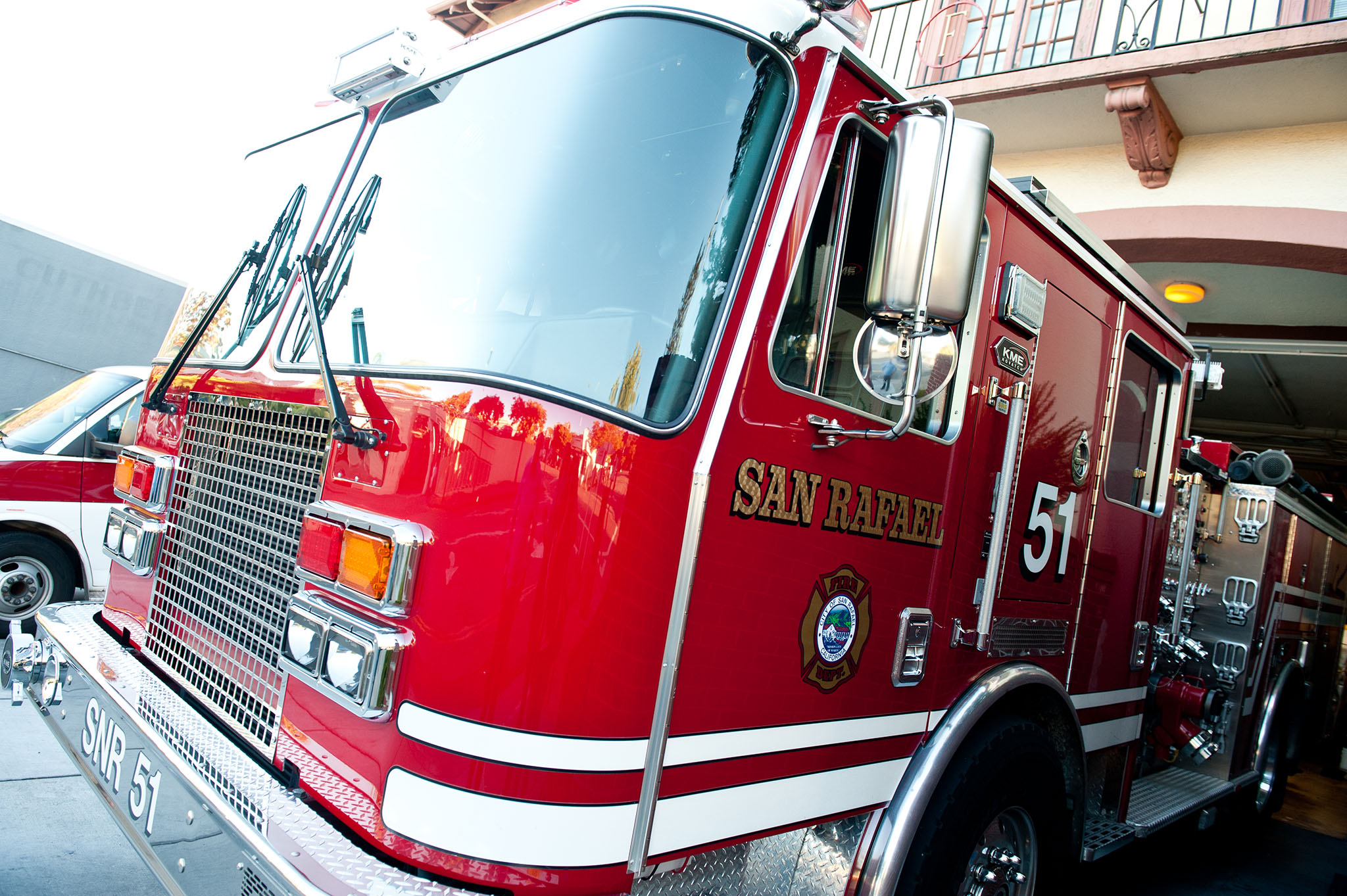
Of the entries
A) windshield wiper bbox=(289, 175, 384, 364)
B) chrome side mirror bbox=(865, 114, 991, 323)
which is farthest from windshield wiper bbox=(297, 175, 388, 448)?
chrome side mirror bbox=(865, 114, 991, 323)

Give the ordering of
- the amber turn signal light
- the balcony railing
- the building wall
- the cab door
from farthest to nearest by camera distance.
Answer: the building wall
the balcony railing
the cab door
the amber turn signal light

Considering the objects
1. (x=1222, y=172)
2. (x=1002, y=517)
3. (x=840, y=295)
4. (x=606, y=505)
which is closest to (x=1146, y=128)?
(x=1222, y=172)

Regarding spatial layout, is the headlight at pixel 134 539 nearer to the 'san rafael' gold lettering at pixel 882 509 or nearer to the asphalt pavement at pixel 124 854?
the asphalt pavement at pixel 124 854

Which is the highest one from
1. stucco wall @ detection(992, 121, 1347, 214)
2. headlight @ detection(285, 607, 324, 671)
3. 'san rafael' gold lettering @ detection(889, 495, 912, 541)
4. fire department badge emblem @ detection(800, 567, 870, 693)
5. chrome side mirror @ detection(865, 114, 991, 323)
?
stucco wall @ detection(992, 121, 1347, 214)

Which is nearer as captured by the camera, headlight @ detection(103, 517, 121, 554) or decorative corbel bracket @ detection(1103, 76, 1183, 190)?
headlight @ detection(103, 517, 121, 554)

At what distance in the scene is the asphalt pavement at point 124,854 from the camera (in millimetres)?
3061

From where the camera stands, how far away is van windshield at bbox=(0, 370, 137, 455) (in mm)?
5965

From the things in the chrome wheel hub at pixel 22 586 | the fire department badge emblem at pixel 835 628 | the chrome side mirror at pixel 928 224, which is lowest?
the chrome wheel hub at pixel 22 586

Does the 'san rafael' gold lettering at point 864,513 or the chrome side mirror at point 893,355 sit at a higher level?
the chrome side mirror at point 893,355

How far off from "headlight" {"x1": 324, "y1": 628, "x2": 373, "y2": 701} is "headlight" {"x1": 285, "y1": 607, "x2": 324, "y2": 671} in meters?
0.04

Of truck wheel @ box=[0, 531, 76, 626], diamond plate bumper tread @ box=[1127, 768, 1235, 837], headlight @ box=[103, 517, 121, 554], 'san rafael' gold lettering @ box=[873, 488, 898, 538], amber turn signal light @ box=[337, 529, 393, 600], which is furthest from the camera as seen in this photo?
truck wheel @ box=[0, 531, 76, 626]

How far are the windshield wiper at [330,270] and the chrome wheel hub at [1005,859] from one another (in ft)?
6.84

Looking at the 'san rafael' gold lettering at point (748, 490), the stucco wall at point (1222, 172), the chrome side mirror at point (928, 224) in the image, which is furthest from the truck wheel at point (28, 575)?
the stucco wall at point (1222, 172)

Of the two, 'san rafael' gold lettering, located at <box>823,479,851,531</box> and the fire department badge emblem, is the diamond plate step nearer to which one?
the fire department badge emblem
